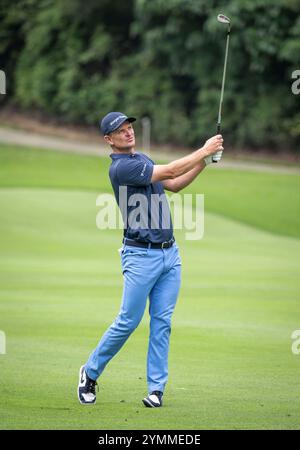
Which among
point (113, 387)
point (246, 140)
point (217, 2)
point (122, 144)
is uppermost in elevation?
point (217, 2)

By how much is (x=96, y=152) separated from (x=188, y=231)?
17.4m

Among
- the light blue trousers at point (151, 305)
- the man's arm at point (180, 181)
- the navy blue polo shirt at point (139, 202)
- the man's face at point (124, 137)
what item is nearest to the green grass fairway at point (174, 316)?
the light blue trousers at point (151, 305)

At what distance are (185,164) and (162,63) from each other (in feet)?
127

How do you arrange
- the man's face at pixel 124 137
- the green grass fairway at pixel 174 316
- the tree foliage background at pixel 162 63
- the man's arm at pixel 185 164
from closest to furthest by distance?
the green grass fairway at pixel 174 316 < the man's arm at pixel 185 164 < the man's face at pixel 124 137 < the tree foliage background at pixel 162 63

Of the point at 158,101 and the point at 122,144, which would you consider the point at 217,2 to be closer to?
the point at 158,101

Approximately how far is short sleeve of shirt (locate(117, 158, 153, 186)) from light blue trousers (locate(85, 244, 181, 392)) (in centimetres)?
53

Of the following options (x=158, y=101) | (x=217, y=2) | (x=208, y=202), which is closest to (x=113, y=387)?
(x=208, y=202)

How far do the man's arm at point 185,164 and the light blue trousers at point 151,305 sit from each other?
599 millimetres

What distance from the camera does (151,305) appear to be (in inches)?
325

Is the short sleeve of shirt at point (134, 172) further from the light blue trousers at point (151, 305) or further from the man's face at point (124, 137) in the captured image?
the light blue trousers at point (151, 305)

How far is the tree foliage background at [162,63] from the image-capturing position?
39.5 meters

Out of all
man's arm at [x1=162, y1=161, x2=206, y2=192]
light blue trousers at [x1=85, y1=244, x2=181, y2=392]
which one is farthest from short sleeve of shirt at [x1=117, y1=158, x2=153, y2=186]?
light blue trousers at [x1=85, y1=244, x2=181, y2=392]

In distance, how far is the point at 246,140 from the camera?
41969mm
